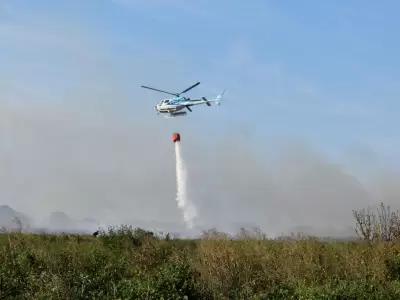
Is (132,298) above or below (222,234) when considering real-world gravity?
below

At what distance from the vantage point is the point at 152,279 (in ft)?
51.7

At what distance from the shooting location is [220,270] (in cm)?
1828

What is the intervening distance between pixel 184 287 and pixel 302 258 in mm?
7082

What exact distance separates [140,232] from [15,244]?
9704 mm

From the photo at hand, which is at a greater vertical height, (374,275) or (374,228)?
(374,228)

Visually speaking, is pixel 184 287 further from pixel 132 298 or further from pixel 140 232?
pixel 140 232

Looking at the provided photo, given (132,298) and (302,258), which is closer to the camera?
(132,298)

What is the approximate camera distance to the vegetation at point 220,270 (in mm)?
15445

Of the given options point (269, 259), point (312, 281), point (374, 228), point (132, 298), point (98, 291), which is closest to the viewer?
point (132, 298)

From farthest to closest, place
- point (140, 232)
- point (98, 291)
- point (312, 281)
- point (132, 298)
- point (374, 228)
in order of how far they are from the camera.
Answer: point (140, 232)
point (374, 228)
point (312, 281)
point (98, 291)
point (132, 298)

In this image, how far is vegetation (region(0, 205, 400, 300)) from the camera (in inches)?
608

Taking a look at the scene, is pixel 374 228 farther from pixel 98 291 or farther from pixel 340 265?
pixel 98 291

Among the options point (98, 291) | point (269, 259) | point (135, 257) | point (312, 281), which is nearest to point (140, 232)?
point (135, 257)

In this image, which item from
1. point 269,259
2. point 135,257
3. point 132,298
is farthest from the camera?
point 135,257
